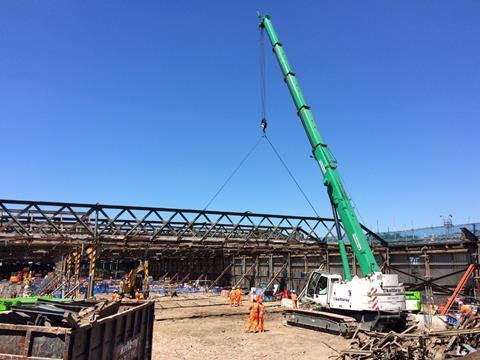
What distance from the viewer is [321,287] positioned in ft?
62.4

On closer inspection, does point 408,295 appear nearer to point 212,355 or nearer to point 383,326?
point 383,326

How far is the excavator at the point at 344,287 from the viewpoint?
15953 millimetres

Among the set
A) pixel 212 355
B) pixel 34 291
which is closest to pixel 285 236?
pixel 212 355

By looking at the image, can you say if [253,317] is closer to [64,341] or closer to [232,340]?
[232,340]

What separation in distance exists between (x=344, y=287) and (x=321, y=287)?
198 cm

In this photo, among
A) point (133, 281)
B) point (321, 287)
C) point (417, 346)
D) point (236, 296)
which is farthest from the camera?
point (236, 296)

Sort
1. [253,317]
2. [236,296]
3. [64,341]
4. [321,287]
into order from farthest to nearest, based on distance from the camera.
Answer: [236,296], [321,287], [253,317], [64,341]

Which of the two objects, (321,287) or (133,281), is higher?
(133,281)

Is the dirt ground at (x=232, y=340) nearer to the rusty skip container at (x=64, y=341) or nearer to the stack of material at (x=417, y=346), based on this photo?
the stack of material at (x=417, y=346)

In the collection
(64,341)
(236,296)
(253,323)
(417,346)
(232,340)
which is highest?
(64,341)

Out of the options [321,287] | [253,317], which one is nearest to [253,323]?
[253,317]

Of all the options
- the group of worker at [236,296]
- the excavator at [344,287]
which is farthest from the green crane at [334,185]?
the group of worker at [236,296]

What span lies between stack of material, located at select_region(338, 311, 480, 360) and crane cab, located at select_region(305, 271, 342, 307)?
6805mm

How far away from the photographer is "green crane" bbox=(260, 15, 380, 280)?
16547 millimetres
